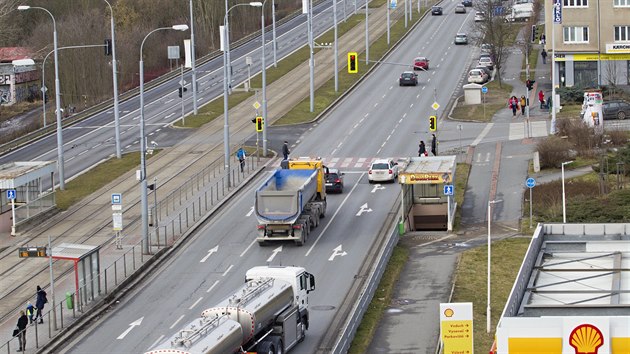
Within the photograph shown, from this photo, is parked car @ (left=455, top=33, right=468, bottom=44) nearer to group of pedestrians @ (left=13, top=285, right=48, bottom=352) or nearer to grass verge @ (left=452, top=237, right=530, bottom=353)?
grass verge @ (left=452, top=237, right=530, bottom=353)

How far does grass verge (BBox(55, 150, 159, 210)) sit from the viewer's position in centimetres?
7456

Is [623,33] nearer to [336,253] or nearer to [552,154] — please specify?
[552,154]

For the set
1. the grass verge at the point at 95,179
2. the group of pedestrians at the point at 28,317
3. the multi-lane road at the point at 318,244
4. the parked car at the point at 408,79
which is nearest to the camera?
the group of pedestrians at the point at 28,317

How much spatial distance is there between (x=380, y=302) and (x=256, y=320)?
1110 cm

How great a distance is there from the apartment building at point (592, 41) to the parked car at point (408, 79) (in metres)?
11.3

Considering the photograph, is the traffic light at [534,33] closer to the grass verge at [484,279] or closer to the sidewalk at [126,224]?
the sidewalk at [126,224]

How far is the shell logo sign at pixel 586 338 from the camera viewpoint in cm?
2573

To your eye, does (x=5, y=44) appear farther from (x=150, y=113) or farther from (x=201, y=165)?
(x=201, y=165)

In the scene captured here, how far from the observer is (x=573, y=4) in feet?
349

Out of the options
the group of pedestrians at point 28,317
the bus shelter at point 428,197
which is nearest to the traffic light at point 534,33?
the bus shelter at point 428,197

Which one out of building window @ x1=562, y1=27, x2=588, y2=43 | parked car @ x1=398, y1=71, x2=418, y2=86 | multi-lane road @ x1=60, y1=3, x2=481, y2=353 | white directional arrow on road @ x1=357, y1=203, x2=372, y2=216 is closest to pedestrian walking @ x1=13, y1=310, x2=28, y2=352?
multi-lane road @ x1=60, y1=3, x2=481, y2=353

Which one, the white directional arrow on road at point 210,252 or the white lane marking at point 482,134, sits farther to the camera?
the white lane marking at point 482,134

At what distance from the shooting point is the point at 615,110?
296 ft

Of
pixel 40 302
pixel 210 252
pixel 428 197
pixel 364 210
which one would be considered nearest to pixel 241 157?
pixel 364 210
